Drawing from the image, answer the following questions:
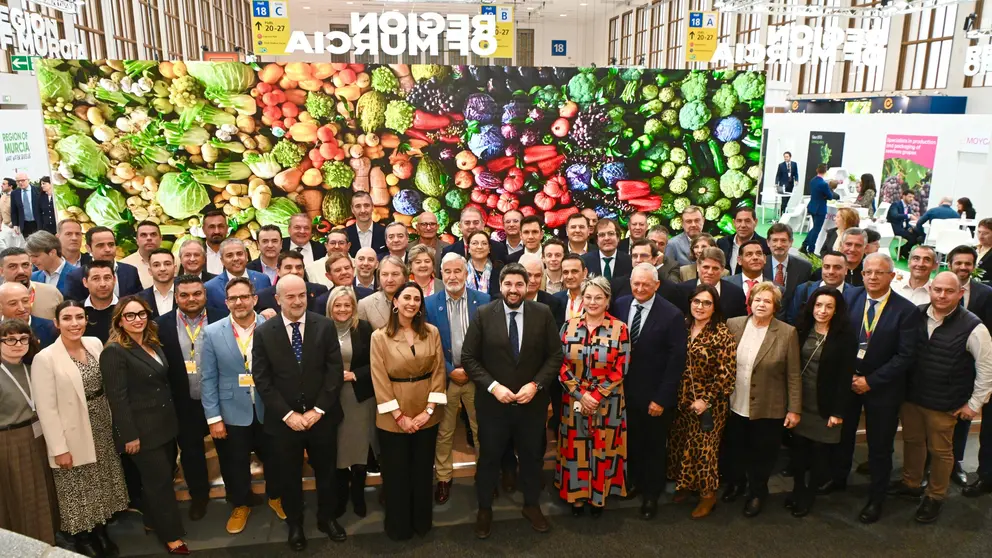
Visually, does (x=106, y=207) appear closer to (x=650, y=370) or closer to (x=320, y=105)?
(x=320, y=105)

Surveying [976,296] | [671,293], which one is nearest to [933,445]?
[976,296]

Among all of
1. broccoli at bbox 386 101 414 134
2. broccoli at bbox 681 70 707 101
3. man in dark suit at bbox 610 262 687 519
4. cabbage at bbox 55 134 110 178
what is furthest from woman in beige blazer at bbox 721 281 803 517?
cabbage at bbox 55 134 110 178

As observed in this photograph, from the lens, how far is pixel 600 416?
3.76 metres

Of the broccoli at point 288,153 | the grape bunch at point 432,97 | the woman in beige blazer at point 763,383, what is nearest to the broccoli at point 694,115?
the grape bunch at point 432,97

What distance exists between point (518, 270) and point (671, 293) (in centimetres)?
132

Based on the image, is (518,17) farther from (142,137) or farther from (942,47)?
(142,137)

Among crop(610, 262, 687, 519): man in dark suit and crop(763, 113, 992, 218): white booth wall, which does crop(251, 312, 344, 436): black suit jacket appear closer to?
crop(610, 262, 687, 519): man in dark suit

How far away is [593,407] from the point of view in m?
3.63

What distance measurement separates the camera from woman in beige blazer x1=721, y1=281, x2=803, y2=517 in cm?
369

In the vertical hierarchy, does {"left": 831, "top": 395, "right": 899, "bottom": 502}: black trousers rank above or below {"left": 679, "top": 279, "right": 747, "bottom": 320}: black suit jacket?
below

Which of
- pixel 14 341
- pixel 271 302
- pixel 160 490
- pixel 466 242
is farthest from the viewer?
pixel 466 242

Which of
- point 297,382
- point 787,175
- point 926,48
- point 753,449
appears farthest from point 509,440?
point 926,48

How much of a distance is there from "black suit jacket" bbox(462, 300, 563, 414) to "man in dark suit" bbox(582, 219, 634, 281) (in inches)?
57.2

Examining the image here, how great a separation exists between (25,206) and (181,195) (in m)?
5.17
